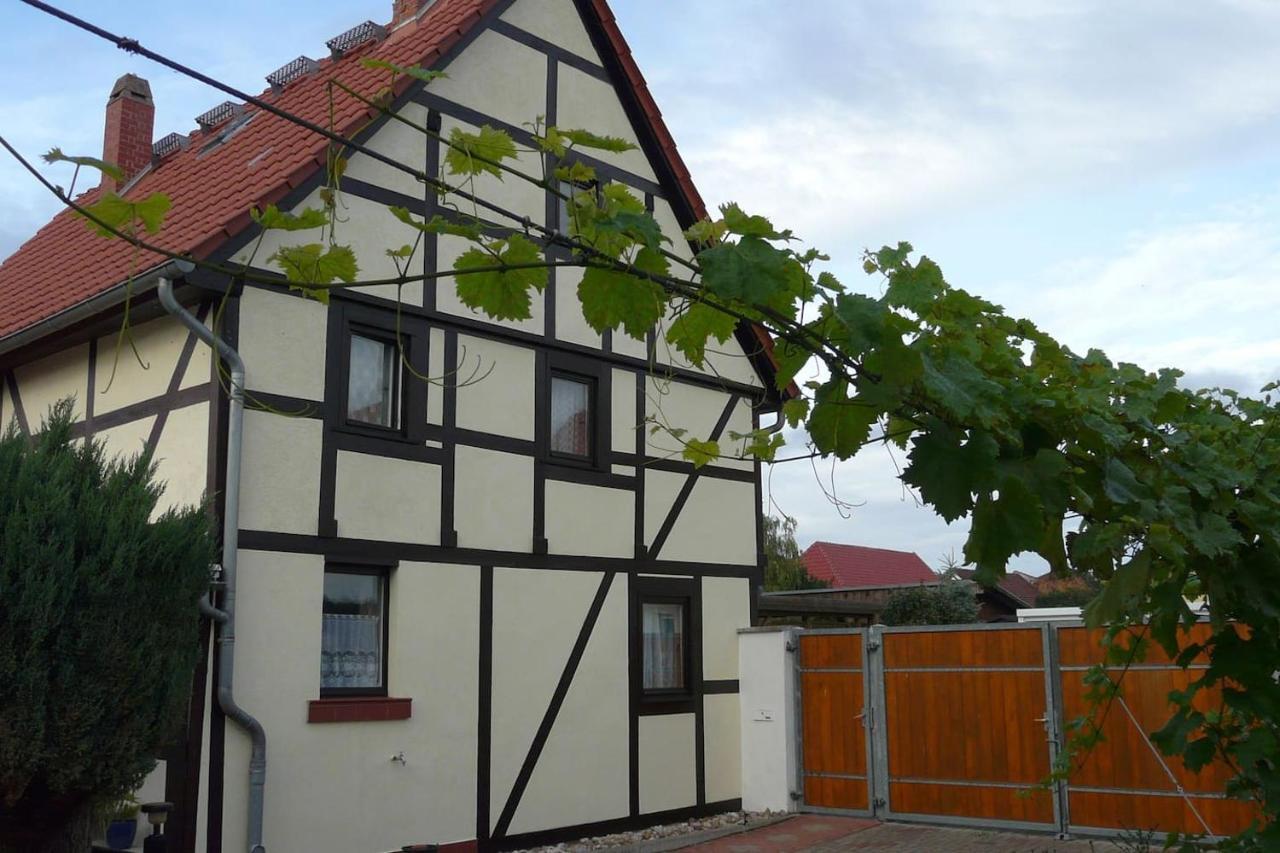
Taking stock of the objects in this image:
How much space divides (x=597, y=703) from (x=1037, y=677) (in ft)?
12.2

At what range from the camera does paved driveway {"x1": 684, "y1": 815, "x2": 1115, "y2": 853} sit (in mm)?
9664

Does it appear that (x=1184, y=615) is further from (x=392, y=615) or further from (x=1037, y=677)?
(x=1037, y=677)

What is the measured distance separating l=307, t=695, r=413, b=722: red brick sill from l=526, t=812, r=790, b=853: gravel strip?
1.69m

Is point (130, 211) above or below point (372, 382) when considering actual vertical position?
below

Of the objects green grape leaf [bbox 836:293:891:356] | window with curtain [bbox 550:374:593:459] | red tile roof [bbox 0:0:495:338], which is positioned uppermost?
red tile roof [bbox 0:0:495:338]

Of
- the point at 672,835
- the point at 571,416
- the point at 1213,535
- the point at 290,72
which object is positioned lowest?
the point at 672,835

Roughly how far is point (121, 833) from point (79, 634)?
189cm

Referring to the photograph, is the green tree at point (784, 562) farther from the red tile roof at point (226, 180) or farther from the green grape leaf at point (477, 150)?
the green grape leaf at point (477, 150)

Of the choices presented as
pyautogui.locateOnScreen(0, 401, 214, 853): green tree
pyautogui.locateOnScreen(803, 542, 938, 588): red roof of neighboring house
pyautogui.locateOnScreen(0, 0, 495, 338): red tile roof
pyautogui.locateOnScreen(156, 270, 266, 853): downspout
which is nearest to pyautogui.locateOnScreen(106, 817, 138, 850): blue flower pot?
pyautogui.locateOnScreen(156, 270, 266, 853): downspout

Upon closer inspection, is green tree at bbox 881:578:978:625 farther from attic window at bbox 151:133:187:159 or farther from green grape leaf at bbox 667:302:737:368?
green grape leaf at bbox 667:302:737:368

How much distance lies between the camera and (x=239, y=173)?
9.55m

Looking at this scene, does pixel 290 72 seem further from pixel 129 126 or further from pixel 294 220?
pixel 294 220

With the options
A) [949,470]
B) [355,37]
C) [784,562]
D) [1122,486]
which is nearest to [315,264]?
[949,470]

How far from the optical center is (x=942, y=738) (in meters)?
10.7
